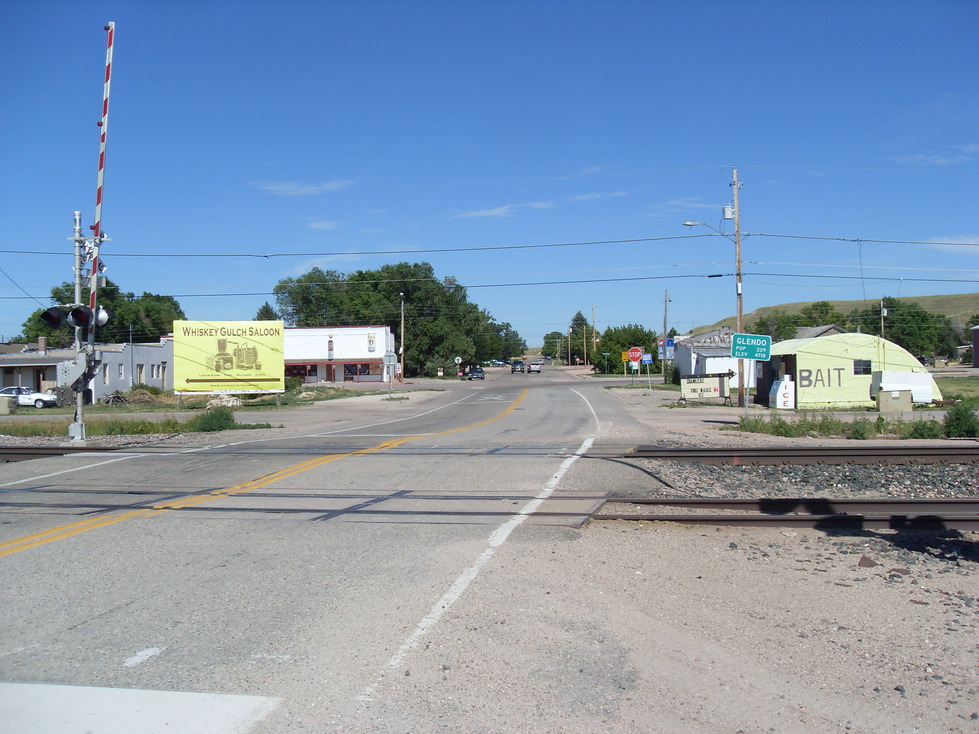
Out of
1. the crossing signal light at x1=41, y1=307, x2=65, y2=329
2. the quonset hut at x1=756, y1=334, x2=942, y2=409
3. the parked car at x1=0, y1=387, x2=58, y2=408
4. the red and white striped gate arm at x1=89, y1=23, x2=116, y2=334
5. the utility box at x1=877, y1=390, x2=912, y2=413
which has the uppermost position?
the red and white striped gate arm at x1=89, y1=23, x2=116, y2=334

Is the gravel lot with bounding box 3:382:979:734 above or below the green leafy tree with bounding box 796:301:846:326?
below

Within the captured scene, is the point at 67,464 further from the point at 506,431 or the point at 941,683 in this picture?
the point at 941,683

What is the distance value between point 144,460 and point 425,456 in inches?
243

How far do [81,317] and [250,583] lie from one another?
13174 millimetres

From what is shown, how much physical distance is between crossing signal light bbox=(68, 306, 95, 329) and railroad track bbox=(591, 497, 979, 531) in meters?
13.3

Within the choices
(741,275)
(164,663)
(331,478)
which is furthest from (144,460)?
(741,275)

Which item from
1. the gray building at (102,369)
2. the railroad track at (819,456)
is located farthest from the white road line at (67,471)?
the gray building at (102,369)

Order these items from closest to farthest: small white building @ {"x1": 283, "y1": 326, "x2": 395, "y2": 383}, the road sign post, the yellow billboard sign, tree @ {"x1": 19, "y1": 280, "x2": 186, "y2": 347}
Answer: the road sign post < the yellow billboard sign < small white building @ {"x1": 283, "y1": 326, "x2": 395, "y2": 383} < tree @ {"x1": 19, "y1": 280, "x2": 186, "y2": 347}

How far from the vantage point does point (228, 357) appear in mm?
44312

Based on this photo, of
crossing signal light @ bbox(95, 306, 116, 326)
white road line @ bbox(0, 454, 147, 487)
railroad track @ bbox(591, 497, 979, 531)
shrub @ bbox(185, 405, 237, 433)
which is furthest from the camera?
shrub @ bbox(185, 405, 237, 433)

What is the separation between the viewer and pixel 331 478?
45.2 ft

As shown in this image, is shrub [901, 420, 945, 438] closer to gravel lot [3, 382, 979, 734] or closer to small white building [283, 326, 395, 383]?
gravel lot [3, 382, 979, 734]

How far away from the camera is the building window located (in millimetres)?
36531

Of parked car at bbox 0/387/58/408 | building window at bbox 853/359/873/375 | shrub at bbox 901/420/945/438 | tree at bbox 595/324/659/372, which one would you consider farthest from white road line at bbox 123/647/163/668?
tree at bbox 595/324/659/372
